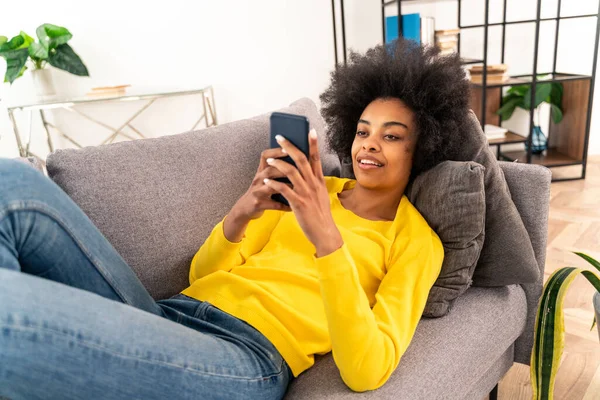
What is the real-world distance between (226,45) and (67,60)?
3.23ft

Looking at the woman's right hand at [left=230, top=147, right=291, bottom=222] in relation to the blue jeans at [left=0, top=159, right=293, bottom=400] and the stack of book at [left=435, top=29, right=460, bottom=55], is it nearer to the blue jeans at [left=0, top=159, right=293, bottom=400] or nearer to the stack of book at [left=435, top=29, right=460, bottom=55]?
the blue jeans at [left=0, top=159, right=293, bottom=400]

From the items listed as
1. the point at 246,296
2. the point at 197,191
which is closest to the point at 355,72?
the point at 197,191

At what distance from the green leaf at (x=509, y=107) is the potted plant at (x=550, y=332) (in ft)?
8.30

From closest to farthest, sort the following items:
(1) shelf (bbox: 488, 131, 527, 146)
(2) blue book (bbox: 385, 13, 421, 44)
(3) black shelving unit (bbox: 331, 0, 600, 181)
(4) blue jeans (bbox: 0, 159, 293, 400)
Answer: (4) blue jeans (bbox: 0, 159, 293, 400) < (2) blue book (bbox: 385, 13, 421, 44) < (3) black shelving unit (bbox: 331, 0, 600, 181) < (1) shelf (bbox: 488, 131, 527, 146)

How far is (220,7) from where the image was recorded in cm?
314

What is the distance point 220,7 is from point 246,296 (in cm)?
261

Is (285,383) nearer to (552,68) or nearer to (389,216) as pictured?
(389,216)

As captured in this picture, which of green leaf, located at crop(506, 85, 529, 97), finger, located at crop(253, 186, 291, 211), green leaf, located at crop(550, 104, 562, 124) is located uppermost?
finger, located at crop(253, 186, 291, 211)

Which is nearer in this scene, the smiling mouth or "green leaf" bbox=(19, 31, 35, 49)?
the smiling mouth

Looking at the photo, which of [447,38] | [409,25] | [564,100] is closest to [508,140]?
[564,100]

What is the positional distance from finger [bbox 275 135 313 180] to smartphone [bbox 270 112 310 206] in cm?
1

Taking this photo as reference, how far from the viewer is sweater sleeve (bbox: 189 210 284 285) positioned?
3.48ft

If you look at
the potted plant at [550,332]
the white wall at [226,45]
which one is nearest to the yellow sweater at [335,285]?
the potted plant at [550,332]

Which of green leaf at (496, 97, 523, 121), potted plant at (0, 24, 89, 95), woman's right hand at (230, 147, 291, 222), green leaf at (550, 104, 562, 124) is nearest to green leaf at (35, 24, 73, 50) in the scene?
potted plant at (0, 24, 89, 95)
